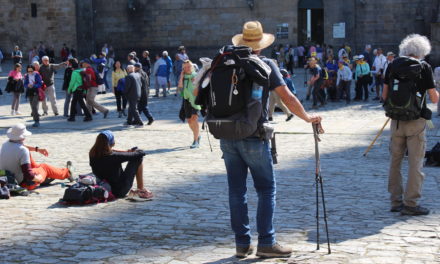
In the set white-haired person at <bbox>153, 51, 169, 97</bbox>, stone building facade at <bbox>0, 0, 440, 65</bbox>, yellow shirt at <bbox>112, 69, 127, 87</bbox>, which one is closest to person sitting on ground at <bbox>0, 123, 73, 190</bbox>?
yellow shirt at <bbox>112, 69, 127, 87</bbox>

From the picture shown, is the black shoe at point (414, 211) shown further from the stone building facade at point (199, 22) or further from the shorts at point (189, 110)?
the stone building facade at point (199, 22)

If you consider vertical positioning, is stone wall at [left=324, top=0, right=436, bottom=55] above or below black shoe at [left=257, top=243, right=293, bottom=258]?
above

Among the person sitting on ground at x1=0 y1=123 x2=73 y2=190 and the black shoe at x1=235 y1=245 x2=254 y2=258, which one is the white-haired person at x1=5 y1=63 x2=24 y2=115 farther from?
the black shoe at x1=235 y1=245 x2=254 y2=258

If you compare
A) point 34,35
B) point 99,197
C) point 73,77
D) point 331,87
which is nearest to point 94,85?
point 73,77

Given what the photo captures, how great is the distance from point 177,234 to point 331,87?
1744 cm

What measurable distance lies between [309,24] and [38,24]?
1502 cm

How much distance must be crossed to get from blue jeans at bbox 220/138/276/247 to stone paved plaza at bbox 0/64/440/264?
0.78 ft

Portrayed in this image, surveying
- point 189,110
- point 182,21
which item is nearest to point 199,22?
point 182,21

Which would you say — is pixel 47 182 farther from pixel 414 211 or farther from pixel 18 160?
pixel 414 211

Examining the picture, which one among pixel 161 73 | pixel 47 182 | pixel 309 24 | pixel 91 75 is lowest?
pixel 47 182

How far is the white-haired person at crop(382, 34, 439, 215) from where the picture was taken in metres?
7.74

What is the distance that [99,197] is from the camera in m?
8.88

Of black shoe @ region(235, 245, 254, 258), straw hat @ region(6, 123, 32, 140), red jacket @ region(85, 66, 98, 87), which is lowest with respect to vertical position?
black shoe @ region(235, 245, 254, 258)

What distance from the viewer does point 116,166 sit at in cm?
912
